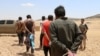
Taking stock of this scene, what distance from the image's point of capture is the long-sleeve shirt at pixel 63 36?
228 inches

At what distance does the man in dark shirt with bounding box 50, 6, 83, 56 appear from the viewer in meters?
5.78

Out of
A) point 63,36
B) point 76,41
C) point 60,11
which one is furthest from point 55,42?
point 60,11

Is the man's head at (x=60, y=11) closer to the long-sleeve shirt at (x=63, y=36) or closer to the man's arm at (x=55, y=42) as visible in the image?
the long-sleeve shirt at (x=63, y=36)

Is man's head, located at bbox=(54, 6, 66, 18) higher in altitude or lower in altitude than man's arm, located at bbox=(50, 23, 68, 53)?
higher

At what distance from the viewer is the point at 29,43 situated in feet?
44.1

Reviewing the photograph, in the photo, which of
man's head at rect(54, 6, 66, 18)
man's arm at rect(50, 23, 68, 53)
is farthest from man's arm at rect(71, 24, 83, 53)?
man's head at rect(54, 6, 66, 18)

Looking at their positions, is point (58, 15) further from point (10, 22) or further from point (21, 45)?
point (10, 22)

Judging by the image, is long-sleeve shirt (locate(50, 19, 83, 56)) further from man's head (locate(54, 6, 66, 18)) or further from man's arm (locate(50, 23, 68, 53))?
man's head (locate(54, 6, 66, 18))

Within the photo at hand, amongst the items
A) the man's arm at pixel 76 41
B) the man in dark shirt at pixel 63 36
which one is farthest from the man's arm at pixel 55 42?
the man's arm at pixel 76 41

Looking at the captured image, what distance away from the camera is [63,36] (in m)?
5.88

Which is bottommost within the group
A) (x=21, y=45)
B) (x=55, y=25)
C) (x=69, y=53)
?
(x=21, y=45)

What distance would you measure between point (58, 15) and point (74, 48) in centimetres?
71

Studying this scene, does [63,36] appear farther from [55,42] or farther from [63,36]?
[55,42]

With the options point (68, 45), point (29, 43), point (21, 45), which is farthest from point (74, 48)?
point (21, 45)
